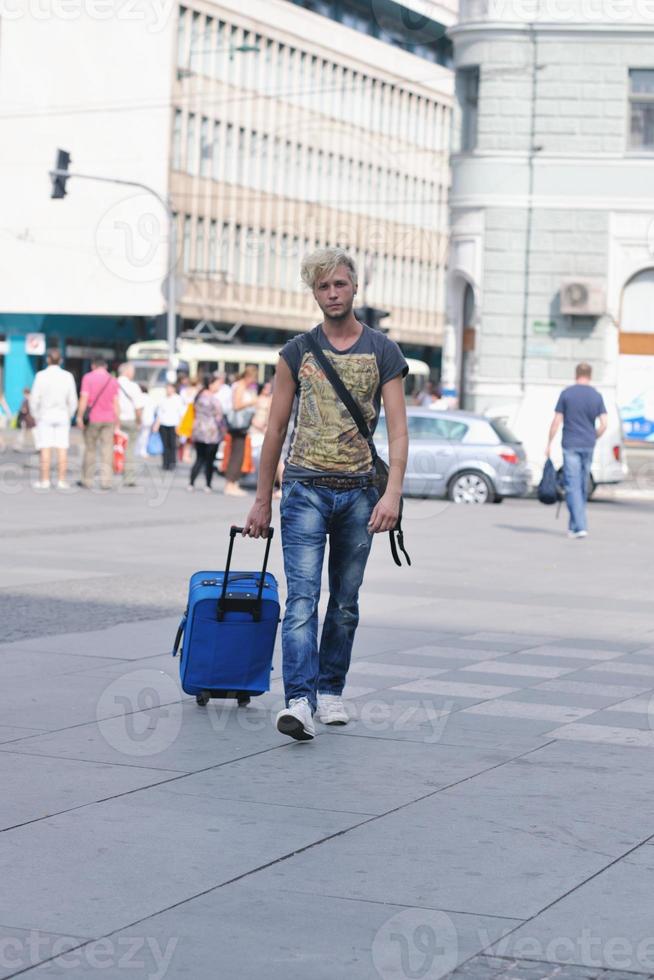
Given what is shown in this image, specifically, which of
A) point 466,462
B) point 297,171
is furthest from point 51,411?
point 297,171

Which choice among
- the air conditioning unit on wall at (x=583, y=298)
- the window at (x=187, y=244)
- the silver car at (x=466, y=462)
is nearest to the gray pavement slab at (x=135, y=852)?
the silver car at (x=466, y=462)

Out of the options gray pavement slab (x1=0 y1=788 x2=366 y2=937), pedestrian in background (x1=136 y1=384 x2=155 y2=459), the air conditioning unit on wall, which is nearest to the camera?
gray pavement slab (x1=0 y1=788 x2=366 y2=937)

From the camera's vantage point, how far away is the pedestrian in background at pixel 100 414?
25578 mm

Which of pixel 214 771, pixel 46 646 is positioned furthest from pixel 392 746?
pixel 46 646

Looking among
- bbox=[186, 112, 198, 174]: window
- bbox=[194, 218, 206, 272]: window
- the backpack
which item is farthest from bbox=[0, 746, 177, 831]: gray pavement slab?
bbox=[194, 218, 206, 272]: window

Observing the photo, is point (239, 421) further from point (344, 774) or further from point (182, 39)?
point (182, 39)

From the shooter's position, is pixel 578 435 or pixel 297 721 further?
pixel 578 435

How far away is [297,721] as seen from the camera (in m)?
7.22

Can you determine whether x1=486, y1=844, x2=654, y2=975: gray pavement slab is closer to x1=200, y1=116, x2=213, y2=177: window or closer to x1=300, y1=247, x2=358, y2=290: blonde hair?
x1=300, y1=247, x2=358, y2=290: blonde hair

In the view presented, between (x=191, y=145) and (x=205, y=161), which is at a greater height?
(x=191, y=145)

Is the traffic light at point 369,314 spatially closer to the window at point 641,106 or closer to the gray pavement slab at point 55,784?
the window at point 641,106

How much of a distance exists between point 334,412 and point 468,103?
2922 centimetres

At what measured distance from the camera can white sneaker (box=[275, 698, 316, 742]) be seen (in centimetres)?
722

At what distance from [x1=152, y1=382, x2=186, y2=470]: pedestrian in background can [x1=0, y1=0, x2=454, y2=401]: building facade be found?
40.5m
